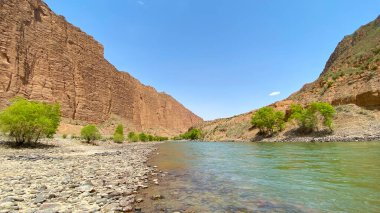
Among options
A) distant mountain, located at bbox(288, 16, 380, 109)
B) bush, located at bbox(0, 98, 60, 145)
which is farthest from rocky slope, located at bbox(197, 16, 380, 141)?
bush, located at bbox(0, 98, 60, 145)

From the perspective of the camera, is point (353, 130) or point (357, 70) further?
point (357, 70)

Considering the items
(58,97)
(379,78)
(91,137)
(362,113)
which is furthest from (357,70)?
(58,97)

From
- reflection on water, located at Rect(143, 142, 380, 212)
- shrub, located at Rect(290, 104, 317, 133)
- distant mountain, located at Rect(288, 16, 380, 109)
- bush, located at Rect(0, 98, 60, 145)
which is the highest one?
distant mountain, located at Rect(288, 16, 380, 109)

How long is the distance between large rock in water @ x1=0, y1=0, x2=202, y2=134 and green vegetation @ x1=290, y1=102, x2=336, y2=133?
56299 mm

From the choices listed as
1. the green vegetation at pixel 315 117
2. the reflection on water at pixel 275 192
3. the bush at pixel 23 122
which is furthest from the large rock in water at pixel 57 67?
Result: the green vegetation at pixel 315 117

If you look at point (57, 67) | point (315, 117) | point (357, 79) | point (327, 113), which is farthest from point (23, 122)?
point (357, 79)

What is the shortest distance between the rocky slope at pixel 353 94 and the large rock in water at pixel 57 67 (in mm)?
41030

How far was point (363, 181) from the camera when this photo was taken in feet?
31.6

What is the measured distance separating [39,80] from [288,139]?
57.9 metres

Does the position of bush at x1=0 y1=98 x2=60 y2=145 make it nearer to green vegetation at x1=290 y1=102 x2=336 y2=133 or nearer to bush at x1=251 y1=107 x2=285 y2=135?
green vegetation at x1=290 y1=102 x2=336 y2=133

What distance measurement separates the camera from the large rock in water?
60500 mm

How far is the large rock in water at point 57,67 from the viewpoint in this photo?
60500mm

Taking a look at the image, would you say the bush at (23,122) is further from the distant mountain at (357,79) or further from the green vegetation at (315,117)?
the distant mountain at (357,79)

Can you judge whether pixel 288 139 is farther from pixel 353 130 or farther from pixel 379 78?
pixel 379 78
